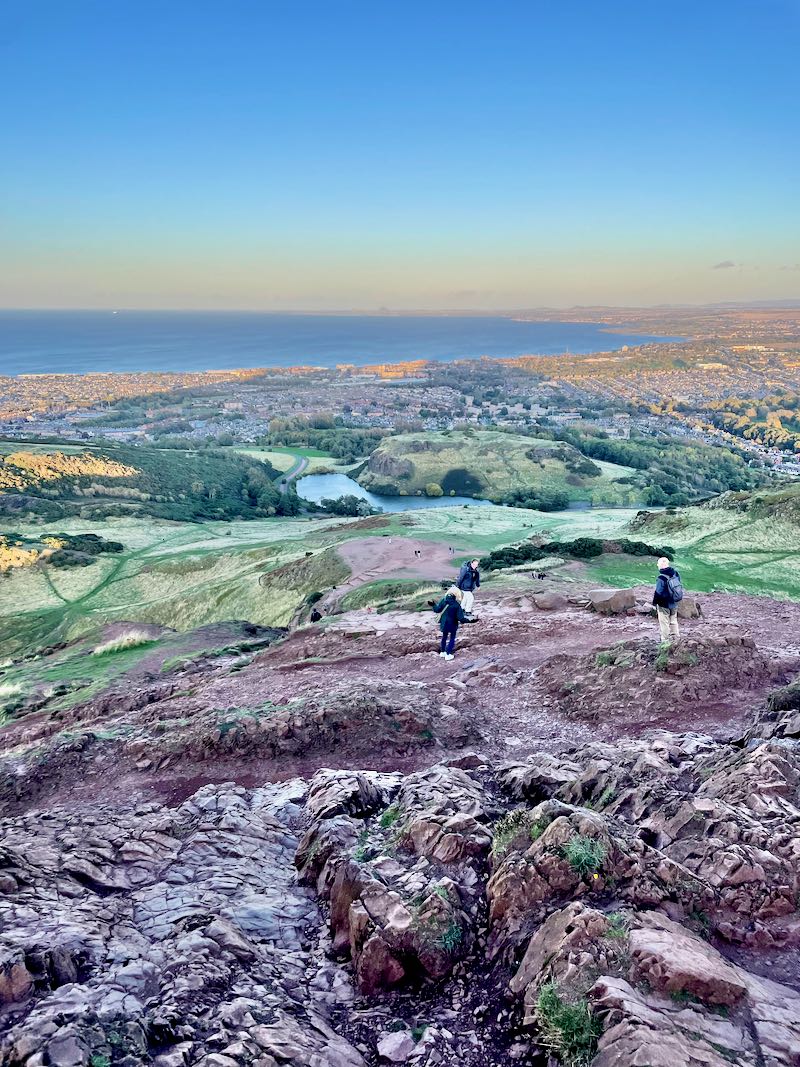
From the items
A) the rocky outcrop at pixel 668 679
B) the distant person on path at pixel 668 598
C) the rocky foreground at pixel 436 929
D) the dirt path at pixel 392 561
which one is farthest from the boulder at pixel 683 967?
the dirt path at pixel 392 561

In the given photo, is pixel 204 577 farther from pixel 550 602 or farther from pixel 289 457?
pixel 289 457

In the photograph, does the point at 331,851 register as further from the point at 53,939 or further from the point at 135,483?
the point at 135,483

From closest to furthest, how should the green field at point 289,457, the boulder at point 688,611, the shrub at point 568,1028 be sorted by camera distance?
the shrub at point 568,1028 → the boulder at point 688,611 → the green field at point 289,457

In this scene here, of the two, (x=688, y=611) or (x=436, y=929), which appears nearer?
(x=436, y=929)

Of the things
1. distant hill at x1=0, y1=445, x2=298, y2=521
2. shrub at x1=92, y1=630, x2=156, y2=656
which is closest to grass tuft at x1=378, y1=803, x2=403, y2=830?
shrub at x1=92, y1=630, x2=156, y2=656

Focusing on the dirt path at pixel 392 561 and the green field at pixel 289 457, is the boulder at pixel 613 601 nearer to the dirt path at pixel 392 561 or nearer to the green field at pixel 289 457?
the dirt path at pixel 392 561

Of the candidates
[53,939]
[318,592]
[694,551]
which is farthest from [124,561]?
[53,939]

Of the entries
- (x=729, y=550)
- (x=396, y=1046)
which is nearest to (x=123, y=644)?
(x=396, y=1046)

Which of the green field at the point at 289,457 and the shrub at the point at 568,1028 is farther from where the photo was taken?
the green field at the point at 289,457
